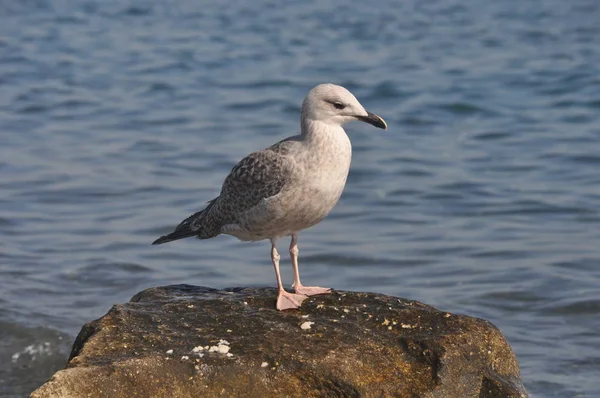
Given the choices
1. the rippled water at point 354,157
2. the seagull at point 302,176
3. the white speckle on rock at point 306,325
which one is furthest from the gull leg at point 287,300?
the rippled water at point 354,157

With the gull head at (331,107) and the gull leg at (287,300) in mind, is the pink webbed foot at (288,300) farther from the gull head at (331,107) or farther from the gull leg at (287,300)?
the gull head at (331,107)

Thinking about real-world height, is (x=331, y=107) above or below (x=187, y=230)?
above

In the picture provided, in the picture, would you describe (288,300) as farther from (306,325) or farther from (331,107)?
(331,107)

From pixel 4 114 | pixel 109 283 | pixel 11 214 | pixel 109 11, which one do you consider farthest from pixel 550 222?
pixel 109 11

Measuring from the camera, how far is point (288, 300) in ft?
20.6

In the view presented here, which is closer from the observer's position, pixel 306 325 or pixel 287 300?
pixel 306 325

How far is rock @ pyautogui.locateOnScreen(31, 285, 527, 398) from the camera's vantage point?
515cm

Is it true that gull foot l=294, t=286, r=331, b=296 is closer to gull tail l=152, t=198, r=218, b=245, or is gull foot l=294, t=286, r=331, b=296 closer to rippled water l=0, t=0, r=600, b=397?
gull tail l=152, t=198, r=218, b=245

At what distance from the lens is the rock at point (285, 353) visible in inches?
203

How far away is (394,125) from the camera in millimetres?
15961

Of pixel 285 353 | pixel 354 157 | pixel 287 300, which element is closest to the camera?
pixel 285 353

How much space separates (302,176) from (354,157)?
821 centimetres

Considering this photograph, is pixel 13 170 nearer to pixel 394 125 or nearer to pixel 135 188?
pixel 135 188

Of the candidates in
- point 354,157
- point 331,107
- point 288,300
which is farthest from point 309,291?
point 354,157
